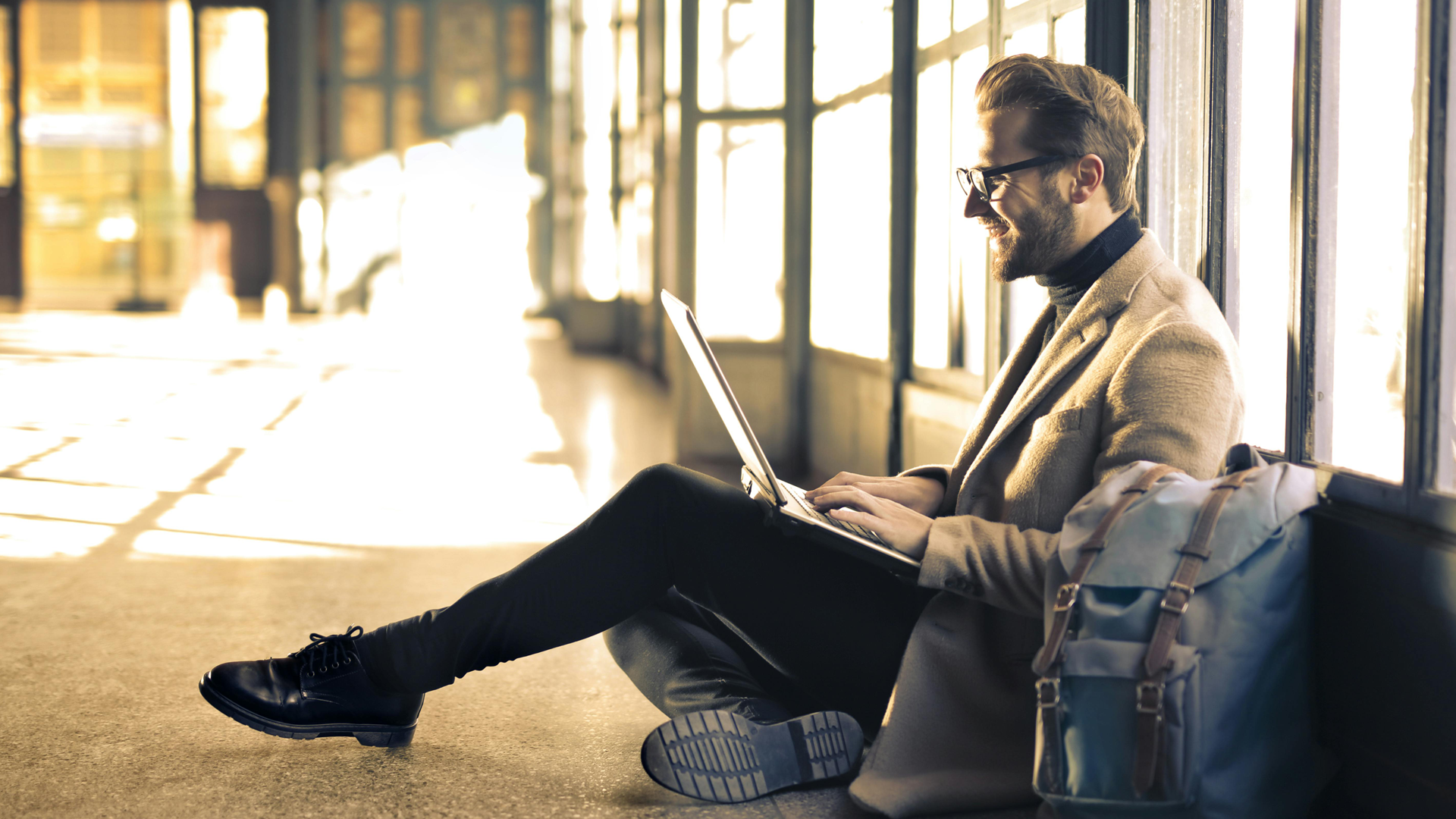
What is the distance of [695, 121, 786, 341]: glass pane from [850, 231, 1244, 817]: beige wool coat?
414 cm

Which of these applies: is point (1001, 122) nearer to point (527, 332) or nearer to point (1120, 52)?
point (1120, 52)

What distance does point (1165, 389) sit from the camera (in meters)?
1.70

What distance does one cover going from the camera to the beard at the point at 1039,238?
1.89 m

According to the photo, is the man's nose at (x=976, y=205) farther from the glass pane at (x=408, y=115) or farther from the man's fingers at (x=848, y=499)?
the glass pane at (x=408, y=115)

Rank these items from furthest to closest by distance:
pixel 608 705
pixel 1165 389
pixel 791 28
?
pixel 791 28
pixel 608 705
pixel 1165 389

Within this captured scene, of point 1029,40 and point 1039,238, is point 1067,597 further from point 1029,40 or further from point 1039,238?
point 1029,40

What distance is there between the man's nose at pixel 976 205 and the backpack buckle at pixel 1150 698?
0.75 m

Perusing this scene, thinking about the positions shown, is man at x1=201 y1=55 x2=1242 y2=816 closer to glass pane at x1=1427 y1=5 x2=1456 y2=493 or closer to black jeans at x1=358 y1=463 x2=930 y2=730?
black jeans at x1=358 y1=463 x2=930 y2=730

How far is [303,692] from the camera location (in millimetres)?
2016

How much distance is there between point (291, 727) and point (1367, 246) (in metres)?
1.75

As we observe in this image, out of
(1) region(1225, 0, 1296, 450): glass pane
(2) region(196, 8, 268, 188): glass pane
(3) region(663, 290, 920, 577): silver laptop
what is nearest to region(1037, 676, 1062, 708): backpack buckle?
(3) region(663, 290, 920, 577): silver laptop

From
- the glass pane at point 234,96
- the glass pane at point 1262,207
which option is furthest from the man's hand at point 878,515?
the glass pane at point 234,96

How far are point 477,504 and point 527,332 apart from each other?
11.1 m

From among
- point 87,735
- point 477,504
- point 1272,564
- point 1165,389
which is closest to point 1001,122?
point 1165,389
